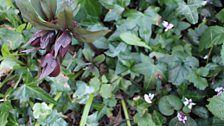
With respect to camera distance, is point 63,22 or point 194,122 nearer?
point 63,22

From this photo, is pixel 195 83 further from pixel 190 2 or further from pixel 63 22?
pixel 63 22

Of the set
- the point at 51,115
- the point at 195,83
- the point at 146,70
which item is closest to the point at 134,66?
the point at 146,70

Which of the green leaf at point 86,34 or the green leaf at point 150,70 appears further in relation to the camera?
the green leaf at point 150,70

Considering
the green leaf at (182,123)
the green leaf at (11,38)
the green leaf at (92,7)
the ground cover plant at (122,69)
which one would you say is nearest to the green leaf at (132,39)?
the ground cover plant at (122,69)

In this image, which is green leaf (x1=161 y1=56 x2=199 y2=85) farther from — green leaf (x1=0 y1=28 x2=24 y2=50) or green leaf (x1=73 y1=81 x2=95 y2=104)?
green leaf (x1=0 y1=28 x2=24 y2=50)

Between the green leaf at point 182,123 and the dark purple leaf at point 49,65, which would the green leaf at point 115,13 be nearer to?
the dark purple leaf at point 49,65

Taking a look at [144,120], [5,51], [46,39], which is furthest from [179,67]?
[5,51]
